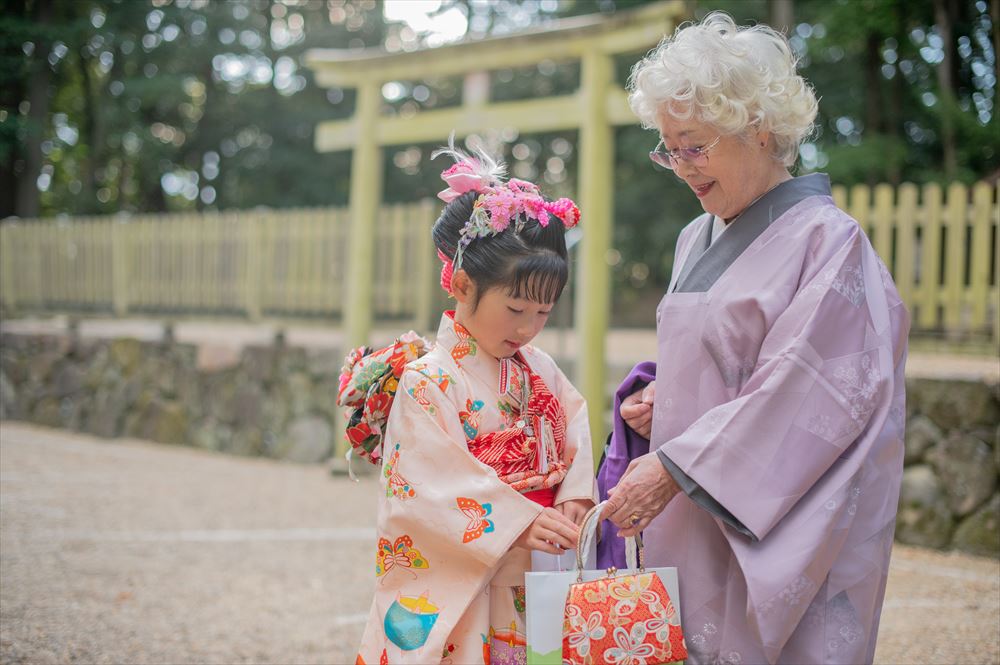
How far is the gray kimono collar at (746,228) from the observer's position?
1856mm

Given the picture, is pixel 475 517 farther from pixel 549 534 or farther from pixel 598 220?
pixel 598 220

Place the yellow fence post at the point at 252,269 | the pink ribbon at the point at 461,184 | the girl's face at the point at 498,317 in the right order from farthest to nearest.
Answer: the yellow fence post at the point at 252,269 < the pink ribbon at the point at 461,184 < the girl's face at the point at 498,317

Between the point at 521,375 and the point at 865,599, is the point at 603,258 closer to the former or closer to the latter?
the point at 521,375

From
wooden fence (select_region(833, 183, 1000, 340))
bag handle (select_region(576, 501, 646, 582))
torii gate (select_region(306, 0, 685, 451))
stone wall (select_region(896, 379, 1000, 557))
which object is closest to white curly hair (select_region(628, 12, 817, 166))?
bag handle (select_region(576, 501, 646, 582))

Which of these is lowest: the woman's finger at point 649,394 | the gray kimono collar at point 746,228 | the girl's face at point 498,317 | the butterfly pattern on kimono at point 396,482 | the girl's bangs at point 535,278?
the butterfly pattern on kimono at point 396,482

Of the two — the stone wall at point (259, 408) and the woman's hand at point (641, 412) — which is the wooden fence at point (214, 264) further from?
the woman's hand at point (641, 412)

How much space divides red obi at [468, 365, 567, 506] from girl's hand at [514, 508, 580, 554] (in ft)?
0.39

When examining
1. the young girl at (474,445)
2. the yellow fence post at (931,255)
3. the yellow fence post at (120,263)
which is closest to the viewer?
the young girl at (474,445)

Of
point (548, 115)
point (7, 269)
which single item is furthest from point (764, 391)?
point (7, 269)

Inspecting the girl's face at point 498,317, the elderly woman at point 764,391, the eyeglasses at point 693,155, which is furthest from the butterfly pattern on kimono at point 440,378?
the eyeglasses at point 693,155

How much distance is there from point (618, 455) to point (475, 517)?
462mm

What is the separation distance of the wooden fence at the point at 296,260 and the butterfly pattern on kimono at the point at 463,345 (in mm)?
4563

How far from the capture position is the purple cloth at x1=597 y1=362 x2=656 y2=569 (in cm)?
209

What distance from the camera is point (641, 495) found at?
1747mm
